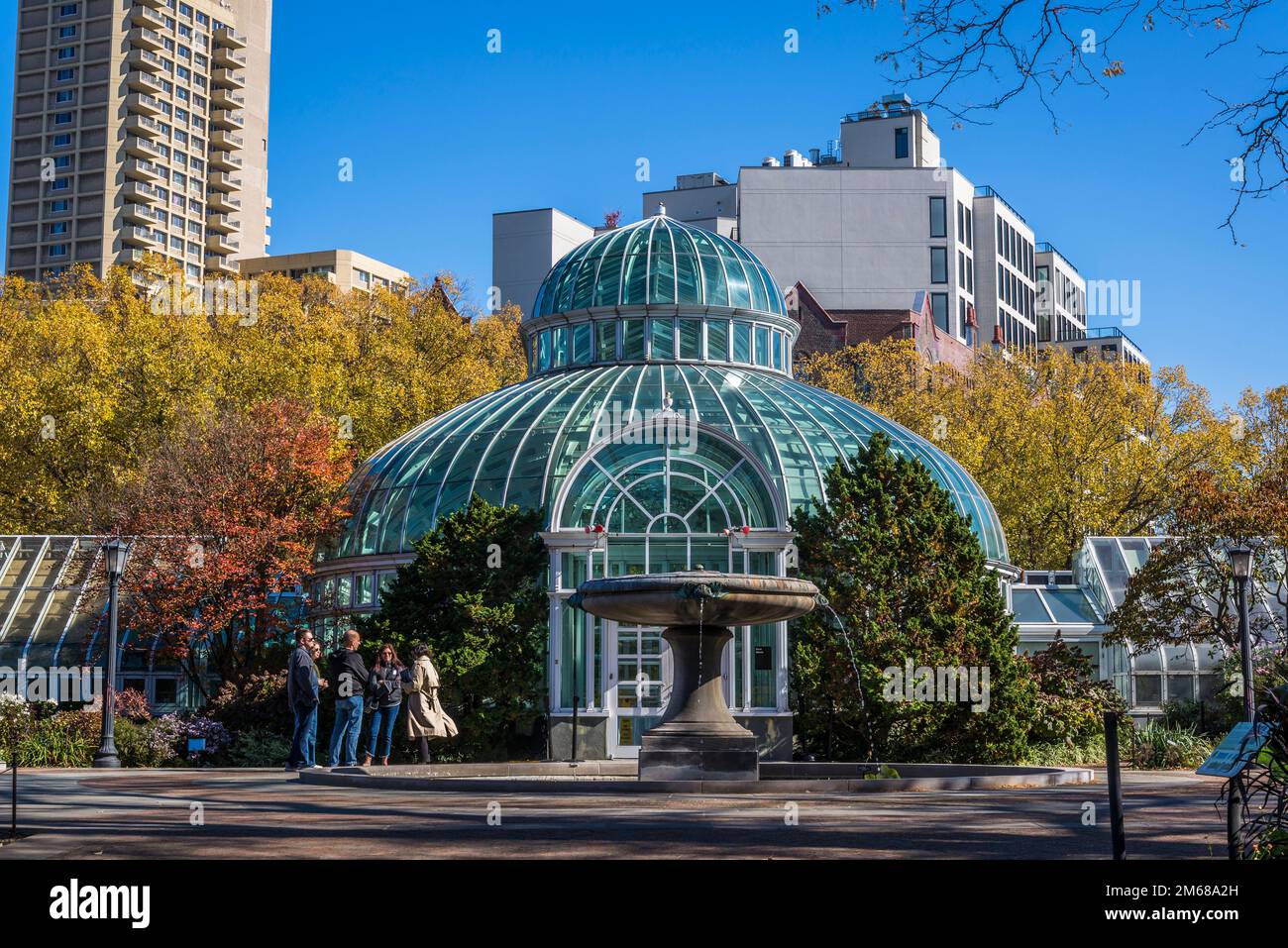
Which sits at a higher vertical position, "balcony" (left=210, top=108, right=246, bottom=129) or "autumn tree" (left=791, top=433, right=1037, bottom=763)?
"balcony" (left=210, top=108, right=246, bottom=129)

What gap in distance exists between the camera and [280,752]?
24672 mm

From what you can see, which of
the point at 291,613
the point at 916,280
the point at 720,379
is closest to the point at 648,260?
the point at 720,379

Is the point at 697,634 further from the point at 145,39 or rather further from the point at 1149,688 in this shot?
the point at 145,39

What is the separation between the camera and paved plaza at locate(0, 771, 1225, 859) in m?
9.76

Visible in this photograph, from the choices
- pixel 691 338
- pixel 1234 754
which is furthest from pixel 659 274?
pixel 1234 754

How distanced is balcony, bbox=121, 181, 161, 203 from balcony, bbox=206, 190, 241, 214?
6.31 metres

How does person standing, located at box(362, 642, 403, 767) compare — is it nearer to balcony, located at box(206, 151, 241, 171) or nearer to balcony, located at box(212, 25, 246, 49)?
balcony, located at box(206, 151, 241, 171)

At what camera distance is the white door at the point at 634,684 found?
2588cm

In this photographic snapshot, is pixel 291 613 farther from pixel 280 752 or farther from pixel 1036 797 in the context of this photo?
pixel 1036 797

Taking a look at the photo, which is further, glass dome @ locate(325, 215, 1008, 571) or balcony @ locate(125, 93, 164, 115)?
balcony @ locate(125, 93, 164, 115)

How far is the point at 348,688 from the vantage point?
62.5 feet

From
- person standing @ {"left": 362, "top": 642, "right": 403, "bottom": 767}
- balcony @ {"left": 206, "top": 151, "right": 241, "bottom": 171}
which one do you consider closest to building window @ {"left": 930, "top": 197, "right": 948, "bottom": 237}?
balcony @ {"left": 206, "top": 151, "right": 241, "bottom": 171}

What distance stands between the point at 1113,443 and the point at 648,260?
21.8 m
